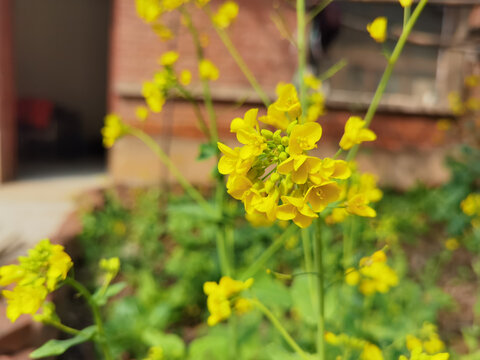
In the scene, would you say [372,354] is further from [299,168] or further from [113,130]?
[113,130]

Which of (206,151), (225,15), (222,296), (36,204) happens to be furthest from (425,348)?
(36,204)

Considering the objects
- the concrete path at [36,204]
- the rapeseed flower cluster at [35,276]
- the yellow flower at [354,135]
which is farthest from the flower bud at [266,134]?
the concrete path at [36,204]

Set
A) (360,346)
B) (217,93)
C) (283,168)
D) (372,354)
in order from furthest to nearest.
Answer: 1. (217,93)
2. (360,346)
3. (372,354)
4. (283,168)

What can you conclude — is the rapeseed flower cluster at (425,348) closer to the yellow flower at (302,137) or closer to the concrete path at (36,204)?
the yellow flower at (302,137)

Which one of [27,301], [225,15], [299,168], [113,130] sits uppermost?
[225,15]

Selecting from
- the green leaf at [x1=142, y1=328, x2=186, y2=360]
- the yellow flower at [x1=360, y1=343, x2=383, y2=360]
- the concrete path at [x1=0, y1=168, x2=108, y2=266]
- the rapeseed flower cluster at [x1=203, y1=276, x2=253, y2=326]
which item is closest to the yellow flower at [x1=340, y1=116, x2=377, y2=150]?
the rapeseed flower cluster at [x1=203, y1=276, x2=253, y2=326]

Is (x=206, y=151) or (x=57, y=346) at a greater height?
(x=206, y=151)

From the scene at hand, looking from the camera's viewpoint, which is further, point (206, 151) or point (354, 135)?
point (206, 151)

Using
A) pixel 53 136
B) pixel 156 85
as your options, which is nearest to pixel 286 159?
pixel 156 85
